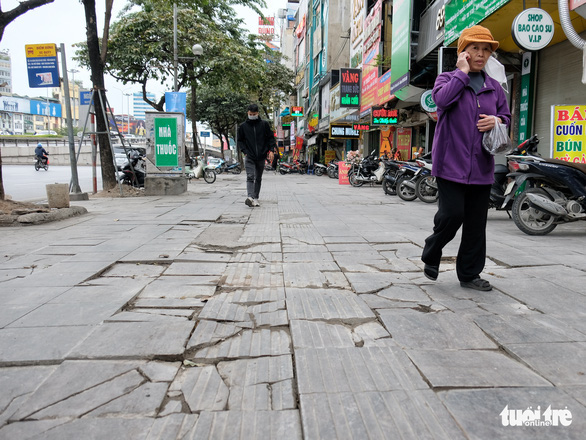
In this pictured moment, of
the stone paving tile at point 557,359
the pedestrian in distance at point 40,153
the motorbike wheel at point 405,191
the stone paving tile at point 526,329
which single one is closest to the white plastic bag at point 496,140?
the stone paving tile at point 526,329

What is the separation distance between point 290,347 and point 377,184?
14.8 metres

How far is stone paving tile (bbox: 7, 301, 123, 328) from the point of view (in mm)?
2545

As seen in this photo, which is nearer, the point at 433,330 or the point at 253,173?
the point at 433,330

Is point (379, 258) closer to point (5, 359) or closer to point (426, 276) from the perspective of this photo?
point (426, 276)

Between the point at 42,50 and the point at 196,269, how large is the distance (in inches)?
298

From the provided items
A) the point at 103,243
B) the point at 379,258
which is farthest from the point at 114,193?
the point at 379,258

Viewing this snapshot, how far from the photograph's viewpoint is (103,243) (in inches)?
193

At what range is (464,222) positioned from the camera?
10.4ft

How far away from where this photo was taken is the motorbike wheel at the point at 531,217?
18.1 ft

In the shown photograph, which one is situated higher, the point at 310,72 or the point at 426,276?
the point at 310,72

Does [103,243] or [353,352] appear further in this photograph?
[103,243]

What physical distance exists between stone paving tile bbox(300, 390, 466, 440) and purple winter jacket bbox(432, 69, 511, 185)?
5.46 ft

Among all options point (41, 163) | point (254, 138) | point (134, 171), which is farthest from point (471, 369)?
point (41, 163)

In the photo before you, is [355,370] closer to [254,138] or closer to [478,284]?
[478,284]
